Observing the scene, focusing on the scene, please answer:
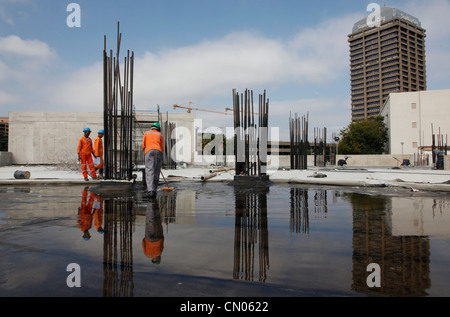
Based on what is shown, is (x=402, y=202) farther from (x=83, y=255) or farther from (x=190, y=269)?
(x=83, y=255)

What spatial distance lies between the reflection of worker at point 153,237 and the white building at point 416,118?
5394 cm

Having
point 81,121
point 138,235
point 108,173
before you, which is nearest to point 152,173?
point 108,173

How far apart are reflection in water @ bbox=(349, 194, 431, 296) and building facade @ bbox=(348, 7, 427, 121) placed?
12588 centimetres

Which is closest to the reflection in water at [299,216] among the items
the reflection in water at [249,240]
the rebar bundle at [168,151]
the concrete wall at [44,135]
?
the reflection in water at [249,240]

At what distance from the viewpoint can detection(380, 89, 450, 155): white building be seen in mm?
49875

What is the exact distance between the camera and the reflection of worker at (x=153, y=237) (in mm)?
2619

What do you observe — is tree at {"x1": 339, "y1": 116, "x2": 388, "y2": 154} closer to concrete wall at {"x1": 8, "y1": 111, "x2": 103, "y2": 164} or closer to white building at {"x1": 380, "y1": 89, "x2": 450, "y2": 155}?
white building at {"x1": 380, "y1": 89, "x2": 450, "y2": 155}

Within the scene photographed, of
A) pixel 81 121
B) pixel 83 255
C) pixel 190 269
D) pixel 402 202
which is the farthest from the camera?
pixel 81 121

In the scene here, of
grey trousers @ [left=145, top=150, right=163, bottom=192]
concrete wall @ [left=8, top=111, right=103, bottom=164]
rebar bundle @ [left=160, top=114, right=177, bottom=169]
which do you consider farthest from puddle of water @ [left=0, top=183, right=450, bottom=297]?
concrete wall @ [left=8, top=111, right=103, bottom=164]

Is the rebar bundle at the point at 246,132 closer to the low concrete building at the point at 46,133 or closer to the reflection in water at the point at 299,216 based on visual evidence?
the reflection in water at the point at 299,216

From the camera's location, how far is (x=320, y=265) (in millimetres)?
2344
